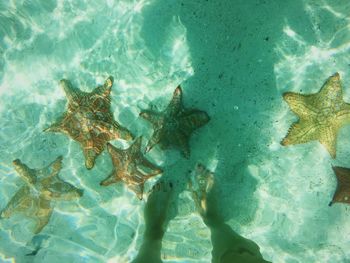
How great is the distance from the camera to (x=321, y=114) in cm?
593

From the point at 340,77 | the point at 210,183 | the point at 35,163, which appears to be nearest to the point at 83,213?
the point at 35,163

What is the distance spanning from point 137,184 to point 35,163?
6.70 feet

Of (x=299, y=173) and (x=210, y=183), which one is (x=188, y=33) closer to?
(x=210, y=183)

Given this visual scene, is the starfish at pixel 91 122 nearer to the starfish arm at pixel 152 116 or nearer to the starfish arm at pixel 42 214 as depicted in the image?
the starfish arm at pixel 152 116

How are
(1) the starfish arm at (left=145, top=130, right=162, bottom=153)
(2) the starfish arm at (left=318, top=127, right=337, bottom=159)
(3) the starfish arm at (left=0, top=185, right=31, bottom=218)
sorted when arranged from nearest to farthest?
(2) the starfish arm at (left=318, top=127, right=337, bottom=159) < (1) the starfish arm at (left=145, top=130, right=162, bottom=153) < (3) the starfish arm at (left=0, top=185, right=31, bottom=218)

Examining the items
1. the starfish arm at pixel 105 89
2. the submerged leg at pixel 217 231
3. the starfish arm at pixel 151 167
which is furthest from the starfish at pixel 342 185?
the starfish arm at pixel 105 89

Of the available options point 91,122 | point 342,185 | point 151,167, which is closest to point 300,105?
point 342,185

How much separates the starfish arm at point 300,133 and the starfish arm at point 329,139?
10cm

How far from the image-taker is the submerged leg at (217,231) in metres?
6.14

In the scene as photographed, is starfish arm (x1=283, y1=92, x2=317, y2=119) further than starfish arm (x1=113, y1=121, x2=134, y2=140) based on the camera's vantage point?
No

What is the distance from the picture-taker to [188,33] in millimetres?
6539

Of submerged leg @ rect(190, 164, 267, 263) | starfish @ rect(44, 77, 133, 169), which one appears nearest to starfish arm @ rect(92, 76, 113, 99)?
starfish @ rect(44, 77, 133, 169)

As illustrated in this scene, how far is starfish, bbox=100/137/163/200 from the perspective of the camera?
6.40 metres

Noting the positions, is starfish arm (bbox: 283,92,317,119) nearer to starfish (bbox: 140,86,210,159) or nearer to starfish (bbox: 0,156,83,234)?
starfish (bbox: 140,86,210,159)
